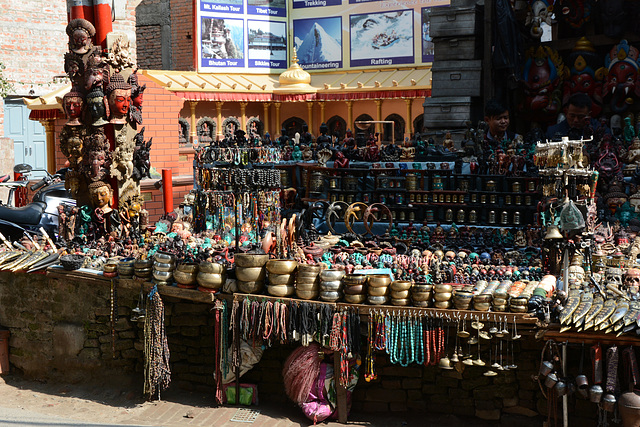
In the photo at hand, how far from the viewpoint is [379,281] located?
903 cm

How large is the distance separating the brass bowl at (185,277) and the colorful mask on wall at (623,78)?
11374 mm

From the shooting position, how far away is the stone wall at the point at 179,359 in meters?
8.97

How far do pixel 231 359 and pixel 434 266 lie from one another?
108 inches

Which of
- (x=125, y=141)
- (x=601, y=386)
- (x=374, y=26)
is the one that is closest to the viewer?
(x=601, y=386)

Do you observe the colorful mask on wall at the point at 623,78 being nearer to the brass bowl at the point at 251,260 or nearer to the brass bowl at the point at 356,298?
the brass bowl at the point at 356,298

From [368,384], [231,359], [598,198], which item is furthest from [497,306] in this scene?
[598,198]

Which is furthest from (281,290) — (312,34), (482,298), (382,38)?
(312,34)

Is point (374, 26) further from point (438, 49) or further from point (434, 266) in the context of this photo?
point (434, 266)

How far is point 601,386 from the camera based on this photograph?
26.3 feet

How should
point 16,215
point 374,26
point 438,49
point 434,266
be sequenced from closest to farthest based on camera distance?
1. point 434,266
2. point 16,215
3. point 438,49
4. point 374,26

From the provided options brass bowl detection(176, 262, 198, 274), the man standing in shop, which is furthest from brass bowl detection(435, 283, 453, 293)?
the man standing in shop

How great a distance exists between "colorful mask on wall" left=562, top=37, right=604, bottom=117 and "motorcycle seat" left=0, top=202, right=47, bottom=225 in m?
11.6

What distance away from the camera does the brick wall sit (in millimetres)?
27297

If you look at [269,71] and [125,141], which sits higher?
[269,71]
